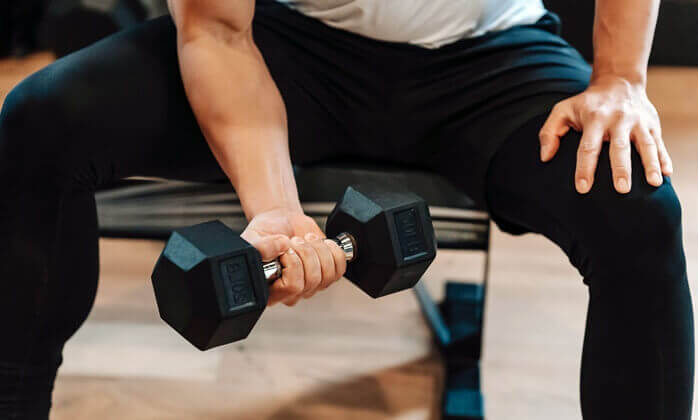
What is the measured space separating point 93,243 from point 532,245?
991 mm

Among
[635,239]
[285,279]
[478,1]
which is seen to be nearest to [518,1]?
[478,1]

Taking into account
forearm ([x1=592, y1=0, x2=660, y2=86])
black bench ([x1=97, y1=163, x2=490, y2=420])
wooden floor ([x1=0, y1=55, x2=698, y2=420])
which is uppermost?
forearm ([x1=592, y1=0, x2=660, y2=86])

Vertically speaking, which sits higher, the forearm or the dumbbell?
the forearm

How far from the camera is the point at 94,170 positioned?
0.80 meters

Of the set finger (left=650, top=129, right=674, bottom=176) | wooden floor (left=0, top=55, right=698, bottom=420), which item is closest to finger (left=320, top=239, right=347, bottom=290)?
finger (left=650, top=129, right=674, bottom=176)

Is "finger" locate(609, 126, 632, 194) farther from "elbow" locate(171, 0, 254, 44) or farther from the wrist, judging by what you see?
"elbow" locate(171, 0, 254, 44)

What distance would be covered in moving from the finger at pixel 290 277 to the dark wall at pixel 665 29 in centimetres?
80

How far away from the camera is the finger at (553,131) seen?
0.76 metres

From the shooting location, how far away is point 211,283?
605 millimetres

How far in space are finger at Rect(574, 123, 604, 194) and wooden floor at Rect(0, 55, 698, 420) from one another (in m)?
0.51

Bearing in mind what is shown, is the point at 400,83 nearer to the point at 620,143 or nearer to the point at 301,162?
the point at 301,162

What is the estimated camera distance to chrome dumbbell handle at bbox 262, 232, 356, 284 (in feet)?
2.11

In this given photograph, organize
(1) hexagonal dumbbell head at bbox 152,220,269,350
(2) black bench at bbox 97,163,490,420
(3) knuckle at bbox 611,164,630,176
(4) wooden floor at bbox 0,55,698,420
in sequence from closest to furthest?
(1) hexagonal dumbbell head at bbox 152,220,269,350 → (3) knuckle at bbox 611,164,630,176 → (2) black bench at bbox 97,163,490,420 → (4) wooden floor at bbox 0,55,698,420

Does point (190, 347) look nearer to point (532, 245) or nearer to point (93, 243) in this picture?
point (93, 243)
